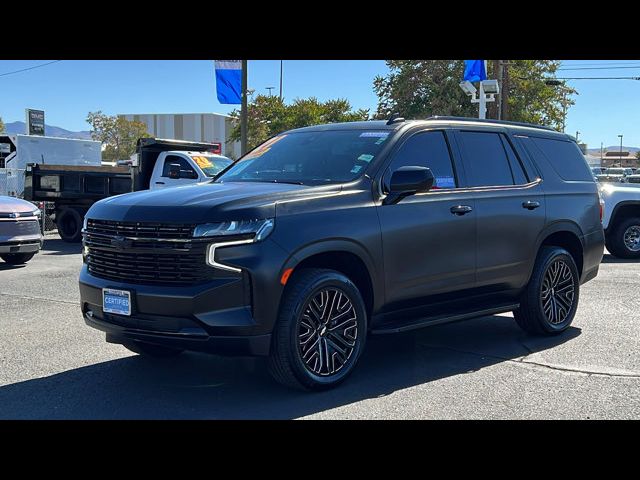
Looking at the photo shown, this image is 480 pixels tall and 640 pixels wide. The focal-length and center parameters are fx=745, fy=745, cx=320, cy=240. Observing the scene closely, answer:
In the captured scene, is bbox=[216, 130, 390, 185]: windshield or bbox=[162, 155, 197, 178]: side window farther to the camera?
bbox=[162, 155, 197, 178]: side window

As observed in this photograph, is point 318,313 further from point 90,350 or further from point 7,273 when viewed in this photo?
point 7,273

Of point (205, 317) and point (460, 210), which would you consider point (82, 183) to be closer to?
point (460, 210)

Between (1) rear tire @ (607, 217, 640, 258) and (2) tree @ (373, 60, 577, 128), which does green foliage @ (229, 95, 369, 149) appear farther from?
(1) rear tire @ (607, 217, 640, 258)

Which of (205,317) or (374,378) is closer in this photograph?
(205,317)

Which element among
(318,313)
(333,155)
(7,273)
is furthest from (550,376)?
(7,273)

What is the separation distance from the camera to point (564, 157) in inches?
306

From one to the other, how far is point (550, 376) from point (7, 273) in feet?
30.1

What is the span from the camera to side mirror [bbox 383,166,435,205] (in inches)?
220

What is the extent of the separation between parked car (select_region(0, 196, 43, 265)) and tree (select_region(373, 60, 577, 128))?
29.2 metres

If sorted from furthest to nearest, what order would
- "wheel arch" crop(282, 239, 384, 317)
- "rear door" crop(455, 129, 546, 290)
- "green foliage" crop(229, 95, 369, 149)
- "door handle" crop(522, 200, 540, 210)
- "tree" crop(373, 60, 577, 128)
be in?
"green foliage" crop(229, 95, 369, 149)
"tree" crop(373, 60, 577, 128)
"door handle" crop(522, 200, 540, 210)
"rear door" crop(455, 129, 546, 290)
"wheel arch" crop(282, 239, 384, 317)

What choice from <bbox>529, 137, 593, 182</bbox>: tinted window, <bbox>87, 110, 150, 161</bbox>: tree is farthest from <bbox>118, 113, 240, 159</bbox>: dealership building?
<bbox>529, 137, 593, 182</bbox>: tinted window

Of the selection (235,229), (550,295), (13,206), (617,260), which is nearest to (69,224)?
(13,206)

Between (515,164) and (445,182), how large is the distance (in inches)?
46.0
